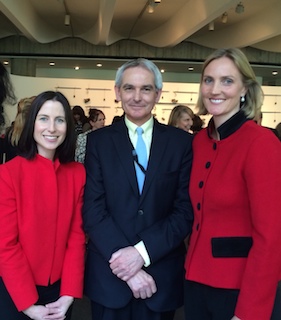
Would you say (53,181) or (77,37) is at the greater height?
(77,37)

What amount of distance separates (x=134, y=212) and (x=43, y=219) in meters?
0.40

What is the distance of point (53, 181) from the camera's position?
180 cm

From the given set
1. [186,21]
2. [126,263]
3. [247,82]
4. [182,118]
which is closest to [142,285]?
[126,263]

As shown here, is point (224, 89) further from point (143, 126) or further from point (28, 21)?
point (28, 21)

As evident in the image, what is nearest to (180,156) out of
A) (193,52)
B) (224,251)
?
(224,251)

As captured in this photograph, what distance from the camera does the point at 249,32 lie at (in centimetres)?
1080

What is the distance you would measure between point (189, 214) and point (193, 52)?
39.3 ft

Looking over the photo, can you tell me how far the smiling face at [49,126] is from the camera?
1.79m

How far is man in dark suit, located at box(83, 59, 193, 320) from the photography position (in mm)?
1807

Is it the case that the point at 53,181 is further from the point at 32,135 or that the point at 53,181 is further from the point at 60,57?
the point at 60,57

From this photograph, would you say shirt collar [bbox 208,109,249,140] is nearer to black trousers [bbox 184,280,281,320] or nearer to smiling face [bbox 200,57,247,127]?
smiling face [bbox 200,57,247,127]

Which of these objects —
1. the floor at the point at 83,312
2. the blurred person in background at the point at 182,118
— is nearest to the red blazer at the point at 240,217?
the floor at the point at 83,312

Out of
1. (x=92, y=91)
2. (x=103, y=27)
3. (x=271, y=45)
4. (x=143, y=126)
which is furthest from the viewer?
(x=271, y=45)

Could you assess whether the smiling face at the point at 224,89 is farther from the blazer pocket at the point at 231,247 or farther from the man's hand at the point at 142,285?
the man's hand at the point at 142,285
